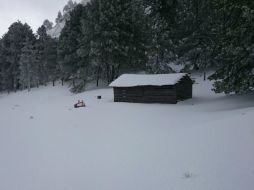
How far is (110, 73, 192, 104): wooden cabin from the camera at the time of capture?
30859 mm

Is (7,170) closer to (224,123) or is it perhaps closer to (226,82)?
(224,123)

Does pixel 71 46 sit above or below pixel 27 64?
above

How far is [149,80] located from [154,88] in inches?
56.6

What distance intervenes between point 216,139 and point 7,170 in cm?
860

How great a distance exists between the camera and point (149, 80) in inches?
1294

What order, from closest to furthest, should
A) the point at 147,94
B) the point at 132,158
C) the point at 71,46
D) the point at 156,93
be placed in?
1. the point at 132,158
2. the point at 156,93
3. the point at 147,94
4. the point at 71,46

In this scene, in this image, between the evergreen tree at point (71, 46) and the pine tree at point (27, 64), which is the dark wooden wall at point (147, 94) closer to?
the evergreen tree at point (71, 46)

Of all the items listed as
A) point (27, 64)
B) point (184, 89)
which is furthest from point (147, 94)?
point (27, 64)

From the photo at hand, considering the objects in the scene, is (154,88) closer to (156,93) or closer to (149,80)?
(156,93)

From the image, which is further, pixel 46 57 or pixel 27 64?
pixel 46 57

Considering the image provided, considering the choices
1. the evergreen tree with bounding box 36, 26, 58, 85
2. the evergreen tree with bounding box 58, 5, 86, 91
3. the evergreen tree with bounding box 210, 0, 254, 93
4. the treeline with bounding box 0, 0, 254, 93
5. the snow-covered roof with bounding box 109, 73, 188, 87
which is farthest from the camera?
the evergreen tree with bounding box 36, 26, 58, 85

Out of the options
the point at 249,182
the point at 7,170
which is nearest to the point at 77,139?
the point at 7,170

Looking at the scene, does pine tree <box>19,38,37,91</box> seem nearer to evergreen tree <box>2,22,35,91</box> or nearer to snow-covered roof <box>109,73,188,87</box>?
evergreen tree <box>2,22,35,91</box>

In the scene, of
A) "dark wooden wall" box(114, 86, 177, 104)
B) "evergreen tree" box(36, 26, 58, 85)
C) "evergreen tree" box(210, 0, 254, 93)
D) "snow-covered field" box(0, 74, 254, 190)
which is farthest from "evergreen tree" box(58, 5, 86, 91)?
"snow-covered field" box(0, 74, 254, 190)
